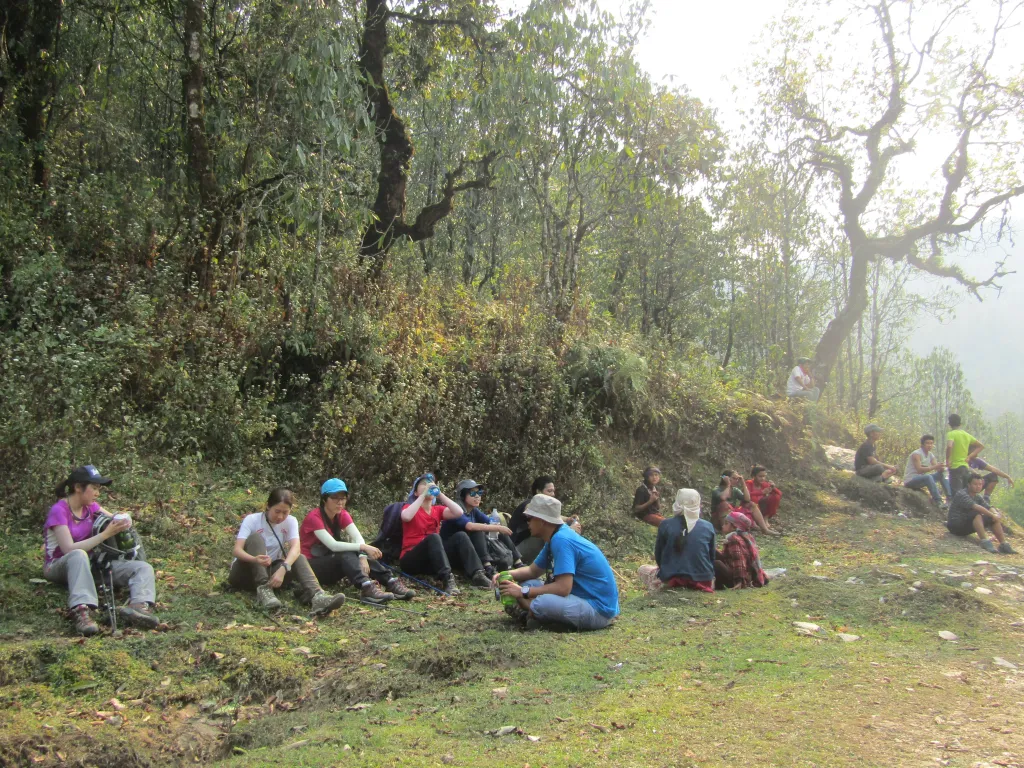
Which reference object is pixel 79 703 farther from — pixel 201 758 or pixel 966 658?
pixel 966 658

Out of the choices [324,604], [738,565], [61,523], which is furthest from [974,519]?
[61,523]

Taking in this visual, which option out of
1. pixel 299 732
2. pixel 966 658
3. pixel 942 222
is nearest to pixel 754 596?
pixel 966 658

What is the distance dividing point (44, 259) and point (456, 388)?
540 centimetres

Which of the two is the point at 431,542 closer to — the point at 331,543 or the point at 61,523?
the point at 331,543

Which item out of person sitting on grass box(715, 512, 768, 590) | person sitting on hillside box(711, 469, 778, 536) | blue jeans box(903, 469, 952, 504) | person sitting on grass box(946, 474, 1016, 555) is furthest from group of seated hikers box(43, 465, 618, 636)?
blue jeans box(903, 469, 952, 504)

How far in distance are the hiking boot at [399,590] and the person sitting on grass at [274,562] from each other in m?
0.65

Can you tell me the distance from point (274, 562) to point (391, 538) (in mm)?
1579

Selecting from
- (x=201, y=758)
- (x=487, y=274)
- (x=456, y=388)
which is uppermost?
(x=487, y=274)

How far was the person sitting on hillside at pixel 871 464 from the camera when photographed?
1524 cm

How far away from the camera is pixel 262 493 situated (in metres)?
8.95

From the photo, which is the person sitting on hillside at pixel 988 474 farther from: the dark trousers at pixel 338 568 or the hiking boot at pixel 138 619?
the hiking boot at pixel 138 619

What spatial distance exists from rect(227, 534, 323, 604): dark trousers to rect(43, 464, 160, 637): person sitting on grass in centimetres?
73

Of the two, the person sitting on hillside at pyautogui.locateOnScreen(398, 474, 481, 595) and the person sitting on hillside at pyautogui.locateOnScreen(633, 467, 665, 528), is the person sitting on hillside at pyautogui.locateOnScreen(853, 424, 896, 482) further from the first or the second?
the person sitting on hillside at pyautogui.locateOnScreen(398, 474, 481, 595)

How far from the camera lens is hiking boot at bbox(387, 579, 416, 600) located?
743cm
